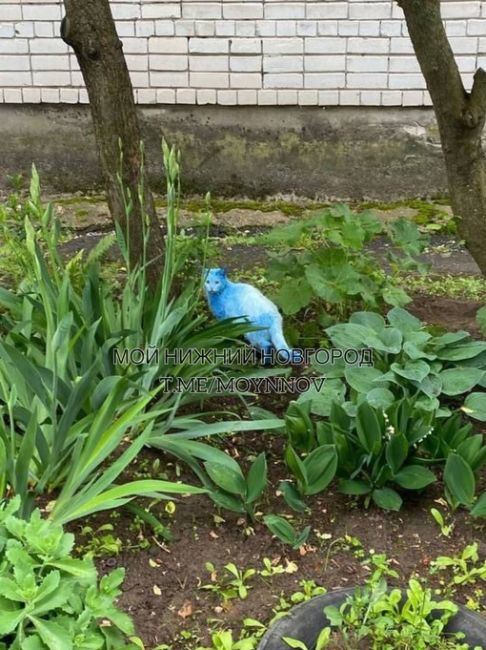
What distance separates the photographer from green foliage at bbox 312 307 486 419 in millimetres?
2775

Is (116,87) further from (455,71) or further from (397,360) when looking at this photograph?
(397,360)

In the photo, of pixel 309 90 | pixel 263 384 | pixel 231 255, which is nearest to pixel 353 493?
pixel 263 384

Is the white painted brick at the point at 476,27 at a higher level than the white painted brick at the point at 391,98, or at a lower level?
higher

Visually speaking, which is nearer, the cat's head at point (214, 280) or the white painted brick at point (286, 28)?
the cat's head at point (214, 280)

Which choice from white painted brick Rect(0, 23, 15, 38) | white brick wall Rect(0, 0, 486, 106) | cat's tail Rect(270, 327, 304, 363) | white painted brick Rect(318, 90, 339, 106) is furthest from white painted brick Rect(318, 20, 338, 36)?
cat's tail Rect(270, 327, 304, 363)

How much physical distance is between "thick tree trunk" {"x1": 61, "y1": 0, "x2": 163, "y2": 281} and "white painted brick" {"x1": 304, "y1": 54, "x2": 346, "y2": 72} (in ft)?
8.17

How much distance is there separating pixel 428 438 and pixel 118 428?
106 centimetres

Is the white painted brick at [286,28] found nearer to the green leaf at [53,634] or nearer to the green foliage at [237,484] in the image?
the green foliage at [237,484]

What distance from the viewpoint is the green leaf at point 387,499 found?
254 cm

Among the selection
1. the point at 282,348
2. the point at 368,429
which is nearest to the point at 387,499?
the point at 368,429

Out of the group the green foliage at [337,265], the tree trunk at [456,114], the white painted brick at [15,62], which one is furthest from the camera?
the white painted brick at [15,62]

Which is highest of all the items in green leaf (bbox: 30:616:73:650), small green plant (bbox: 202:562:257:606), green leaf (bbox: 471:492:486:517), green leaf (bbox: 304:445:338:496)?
green leaf (bbox: 30:616:73:650)

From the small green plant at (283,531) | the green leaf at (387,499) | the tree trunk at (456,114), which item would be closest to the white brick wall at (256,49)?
the tree trunk at (456,114)

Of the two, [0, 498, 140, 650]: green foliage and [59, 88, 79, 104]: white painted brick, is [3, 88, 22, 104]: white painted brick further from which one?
[0, 498, 140, 650]: green foliage
